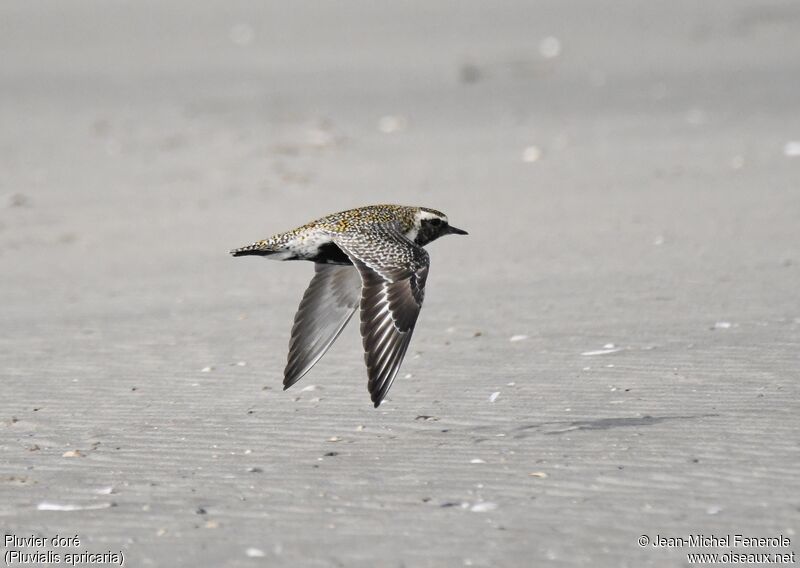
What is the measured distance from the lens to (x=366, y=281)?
7.01m

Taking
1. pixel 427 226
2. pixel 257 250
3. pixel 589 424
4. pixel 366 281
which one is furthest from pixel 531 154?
pixel 589 424

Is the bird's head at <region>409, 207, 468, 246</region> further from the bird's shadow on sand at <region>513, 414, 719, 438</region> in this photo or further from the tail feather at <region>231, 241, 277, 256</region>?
the bird's shadow on sand at <region>513, 414, 719, 438</region>

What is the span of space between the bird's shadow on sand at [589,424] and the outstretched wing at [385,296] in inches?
29.2

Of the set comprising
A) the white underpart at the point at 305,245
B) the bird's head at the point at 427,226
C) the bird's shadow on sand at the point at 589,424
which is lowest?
the bird's shadow on sand at the point at 589,424

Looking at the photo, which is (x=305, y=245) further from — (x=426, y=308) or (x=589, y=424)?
(x=426, y=308)

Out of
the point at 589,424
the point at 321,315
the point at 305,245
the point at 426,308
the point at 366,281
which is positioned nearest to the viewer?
the point at 589,424

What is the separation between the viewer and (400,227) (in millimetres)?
8289

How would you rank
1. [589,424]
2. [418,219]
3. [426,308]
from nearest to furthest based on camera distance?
[589,424] → [418,219] → [426,308]

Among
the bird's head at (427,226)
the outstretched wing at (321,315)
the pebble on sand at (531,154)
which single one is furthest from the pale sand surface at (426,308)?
the bird's head at (427,226)

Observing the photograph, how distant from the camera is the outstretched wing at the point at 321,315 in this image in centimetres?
753

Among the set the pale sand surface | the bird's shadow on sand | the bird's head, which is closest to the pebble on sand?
the pale sand surface

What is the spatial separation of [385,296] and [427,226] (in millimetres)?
1809

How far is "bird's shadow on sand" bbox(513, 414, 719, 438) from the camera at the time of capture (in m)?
6.79

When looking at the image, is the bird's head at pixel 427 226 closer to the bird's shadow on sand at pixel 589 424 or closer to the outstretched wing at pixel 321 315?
the outstretched wing at pixel 321 315
